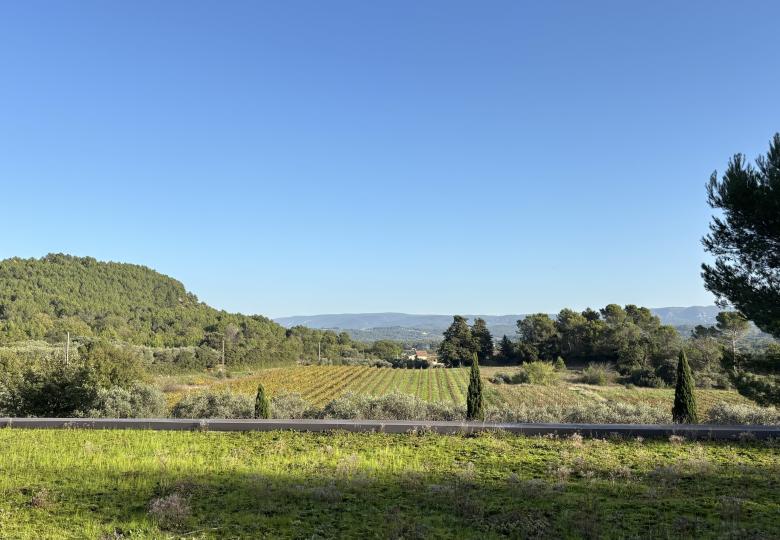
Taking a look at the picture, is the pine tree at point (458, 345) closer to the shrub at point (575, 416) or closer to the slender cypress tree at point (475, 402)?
the shrub at point (575, 416)

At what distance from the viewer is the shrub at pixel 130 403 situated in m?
16.4

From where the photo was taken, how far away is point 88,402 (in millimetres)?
17453

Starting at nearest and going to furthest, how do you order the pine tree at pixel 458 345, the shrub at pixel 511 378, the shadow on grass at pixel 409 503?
the shadow on grass at pixel 409 503, the shrub at pixel 511 378, the pine tree at pixel 458 345

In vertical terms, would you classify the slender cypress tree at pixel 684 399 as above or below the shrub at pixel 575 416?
A: above

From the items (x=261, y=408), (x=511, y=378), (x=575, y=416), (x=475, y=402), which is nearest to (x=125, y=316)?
(x=511, y=378)

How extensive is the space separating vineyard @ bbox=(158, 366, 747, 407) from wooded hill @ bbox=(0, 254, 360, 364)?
19149 millimetres

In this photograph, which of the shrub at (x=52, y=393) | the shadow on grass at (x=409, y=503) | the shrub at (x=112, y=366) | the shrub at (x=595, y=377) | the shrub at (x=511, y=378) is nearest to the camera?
the shadow on grass at (x=409, y=503)

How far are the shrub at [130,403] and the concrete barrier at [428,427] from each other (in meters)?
3.50

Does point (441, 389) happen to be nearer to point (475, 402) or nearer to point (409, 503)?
point (475, 402)

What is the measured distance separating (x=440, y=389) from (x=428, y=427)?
35969 mm

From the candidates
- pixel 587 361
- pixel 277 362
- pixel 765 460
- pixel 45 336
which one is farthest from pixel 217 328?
pixel 765 460

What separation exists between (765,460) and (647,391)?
40743 millimetres

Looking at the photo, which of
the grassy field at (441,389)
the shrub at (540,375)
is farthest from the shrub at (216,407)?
the shrub at (540,375)

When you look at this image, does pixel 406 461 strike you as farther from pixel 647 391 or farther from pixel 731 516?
pixel 647 391
